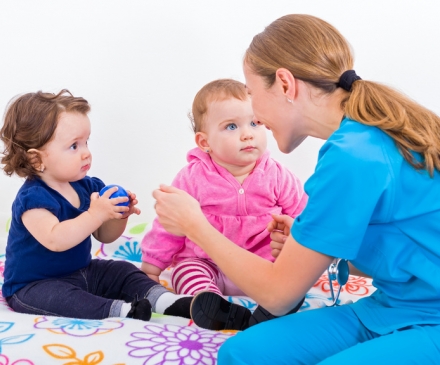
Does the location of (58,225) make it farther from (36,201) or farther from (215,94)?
(215,94)

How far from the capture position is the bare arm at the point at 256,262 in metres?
1.16

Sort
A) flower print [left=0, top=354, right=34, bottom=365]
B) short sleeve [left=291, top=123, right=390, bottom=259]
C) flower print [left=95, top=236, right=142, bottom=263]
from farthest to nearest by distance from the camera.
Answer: flower print [left=95, top=236, right=142, bottom=263] → flower print [left=0, top=354, right=34, bottom=365] → short sleeve [left=291, top=123, right=390, bottom=259]

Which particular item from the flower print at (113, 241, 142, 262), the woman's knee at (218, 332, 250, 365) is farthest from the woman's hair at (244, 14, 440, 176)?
the flower print at (113, 241, 142, 262)

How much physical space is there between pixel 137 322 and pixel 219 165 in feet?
2.13

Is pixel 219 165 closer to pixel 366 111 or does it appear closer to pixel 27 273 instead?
pixel 27 273

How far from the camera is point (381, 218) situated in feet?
3.77

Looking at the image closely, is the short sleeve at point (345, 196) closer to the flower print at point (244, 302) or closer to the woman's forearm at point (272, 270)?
the woman's forearm at point (272, 270)

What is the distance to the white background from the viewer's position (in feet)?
8.09

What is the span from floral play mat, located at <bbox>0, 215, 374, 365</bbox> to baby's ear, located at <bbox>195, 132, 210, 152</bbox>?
579 mm

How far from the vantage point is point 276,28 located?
136 centimetres

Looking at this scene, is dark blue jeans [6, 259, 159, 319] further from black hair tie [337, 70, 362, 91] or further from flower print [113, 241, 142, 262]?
black hair tie [337, 70, 362, 91]

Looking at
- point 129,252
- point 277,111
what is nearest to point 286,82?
point 277,111

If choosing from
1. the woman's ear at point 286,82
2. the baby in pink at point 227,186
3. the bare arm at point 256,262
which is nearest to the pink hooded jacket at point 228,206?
the baby in pink at point 227,186

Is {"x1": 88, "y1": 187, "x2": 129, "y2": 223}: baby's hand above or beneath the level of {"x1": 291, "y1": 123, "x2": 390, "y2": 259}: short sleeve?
beneath
